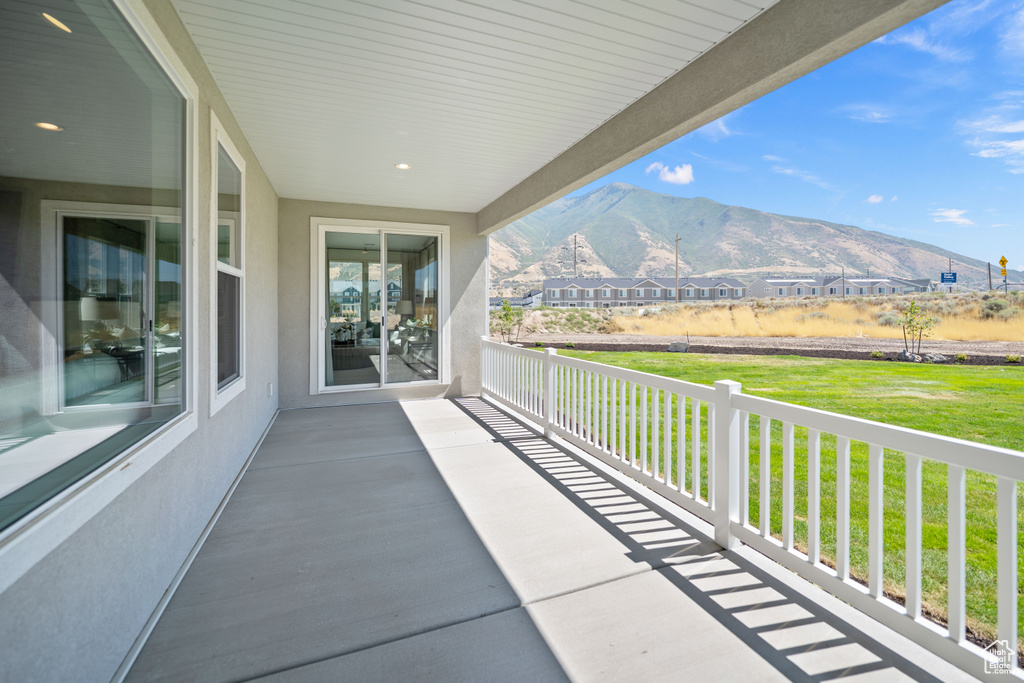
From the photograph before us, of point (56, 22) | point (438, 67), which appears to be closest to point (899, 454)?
point (438, 67)

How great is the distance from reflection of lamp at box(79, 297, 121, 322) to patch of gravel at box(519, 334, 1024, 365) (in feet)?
24.2

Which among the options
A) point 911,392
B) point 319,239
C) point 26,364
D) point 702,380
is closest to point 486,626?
point 26,364

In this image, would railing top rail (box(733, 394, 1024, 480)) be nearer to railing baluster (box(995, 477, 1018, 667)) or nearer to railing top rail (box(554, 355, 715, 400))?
railing baluster (box(995, 477, 1018, 667))

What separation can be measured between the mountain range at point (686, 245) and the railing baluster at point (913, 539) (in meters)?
31.7

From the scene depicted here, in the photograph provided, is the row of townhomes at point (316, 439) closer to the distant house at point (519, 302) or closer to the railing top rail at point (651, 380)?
the railing top rail at point (651, 380)

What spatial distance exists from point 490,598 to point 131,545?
131 cm

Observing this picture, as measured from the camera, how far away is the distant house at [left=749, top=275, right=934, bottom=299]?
8867 mm

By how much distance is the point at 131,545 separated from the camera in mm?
1525

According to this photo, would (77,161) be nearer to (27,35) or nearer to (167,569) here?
(27,35)

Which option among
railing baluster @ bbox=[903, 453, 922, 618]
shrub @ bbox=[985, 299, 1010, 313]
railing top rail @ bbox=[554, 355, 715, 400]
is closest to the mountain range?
shrub @ bbox=[985, 299, 1010, 313]

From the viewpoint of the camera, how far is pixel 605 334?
1505cm

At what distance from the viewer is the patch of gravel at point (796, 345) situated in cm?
522

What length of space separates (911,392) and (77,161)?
7429 mm

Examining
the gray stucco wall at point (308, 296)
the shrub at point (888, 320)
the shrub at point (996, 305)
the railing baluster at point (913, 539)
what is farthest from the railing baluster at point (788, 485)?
the shrub at point (888, 320)
